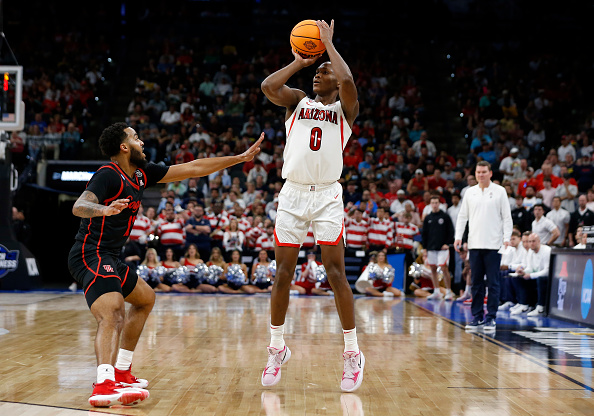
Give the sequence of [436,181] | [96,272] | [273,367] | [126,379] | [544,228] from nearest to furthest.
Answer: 1. [96,272]
2. [126,379]
3. [273,367]
4. [544,228]
5. [436,181]

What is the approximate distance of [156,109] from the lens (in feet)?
69.4

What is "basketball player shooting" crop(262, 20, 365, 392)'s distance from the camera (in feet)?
16.2

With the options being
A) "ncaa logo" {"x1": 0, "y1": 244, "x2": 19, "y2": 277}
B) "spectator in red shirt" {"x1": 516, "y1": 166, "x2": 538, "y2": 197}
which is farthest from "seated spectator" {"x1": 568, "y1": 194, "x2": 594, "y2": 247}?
"ncaa logo" {"x1": 0, "y1": 244, "x2": 19, "y2": 277}

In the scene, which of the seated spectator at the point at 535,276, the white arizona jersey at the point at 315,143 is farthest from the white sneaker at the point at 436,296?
the white arizona jersey at the point at 315,143

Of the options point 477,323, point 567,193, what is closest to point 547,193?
point 567,193

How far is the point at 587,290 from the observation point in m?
Result: 8.80

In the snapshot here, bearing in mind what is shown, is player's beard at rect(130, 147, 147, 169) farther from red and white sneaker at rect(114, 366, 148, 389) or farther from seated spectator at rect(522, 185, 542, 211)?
seated spectator at rect(522, 185, 542, 211)

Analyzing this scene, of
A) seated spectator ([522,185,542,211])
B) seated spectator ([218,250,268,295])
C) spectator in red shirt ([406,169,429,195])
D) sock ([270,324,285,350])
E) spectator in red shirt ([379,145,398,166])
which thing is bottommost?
seated spectator ([218,250,268,295])

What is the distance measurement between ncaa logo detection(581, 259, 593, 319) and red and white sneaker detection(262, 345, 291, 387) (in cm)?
526

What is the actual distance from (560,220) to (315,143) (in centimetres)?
962

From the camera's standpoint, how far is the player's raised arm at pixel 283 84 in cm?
491

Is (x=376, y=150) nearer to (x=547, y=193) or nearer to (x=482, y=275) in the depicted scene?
(x=547, y=193)

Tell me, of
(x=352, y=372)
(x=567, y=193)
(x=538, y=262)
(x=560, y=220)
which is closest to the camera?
(x=352, y=372)

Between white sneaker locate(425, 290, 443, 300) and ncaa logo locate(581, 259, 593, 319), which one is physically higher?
ncaa logo locate(581, 259, 593, 319)
